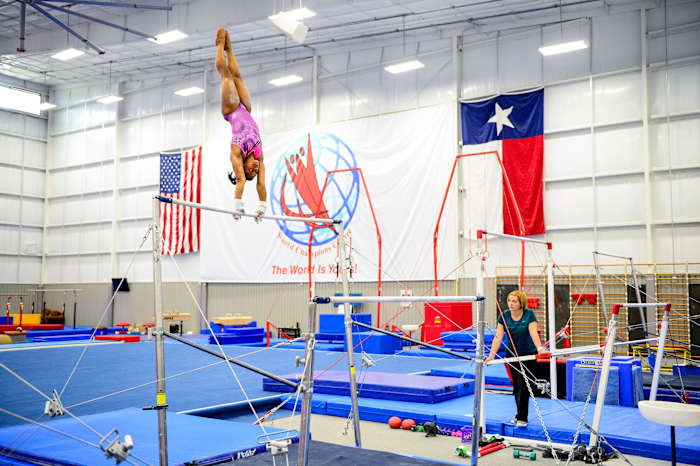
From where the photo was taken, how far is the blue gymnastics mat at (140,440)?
5.01 meters

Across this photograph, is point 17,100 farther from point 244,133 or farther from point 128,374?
point 244,133

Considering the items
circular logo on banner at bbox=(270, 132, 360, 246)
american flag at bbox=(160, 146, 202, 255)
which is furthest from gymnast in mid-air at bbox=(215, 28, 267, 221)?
american flag at bbox=(160, 146, 202, 255)

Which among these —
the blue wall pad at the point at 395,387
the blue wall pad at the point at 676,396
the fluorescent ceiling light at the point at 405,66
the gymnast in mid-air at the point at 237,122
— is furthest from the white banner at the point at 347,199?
the gymnast in mid-air at the point at 237,122

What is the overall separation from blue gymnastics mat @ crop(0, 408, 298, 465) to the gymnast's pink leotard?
2.75 meters

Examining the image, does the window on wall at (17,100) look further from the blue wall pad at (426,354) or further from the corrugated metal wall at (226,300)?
the blue wall pad at (426,354)

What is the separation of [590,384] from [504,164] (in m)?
9.08

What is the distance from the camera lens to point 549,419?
6.87 metres

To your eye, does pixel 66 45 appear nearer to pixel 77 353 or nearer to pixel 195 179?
pixel 195 179

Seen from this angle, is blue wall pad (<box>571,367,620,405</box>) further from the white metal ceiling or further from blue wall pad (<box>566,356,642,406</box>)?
the white metal ceiling

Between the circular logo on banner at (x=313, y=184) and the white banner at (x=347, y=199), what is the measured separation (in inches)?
1.2

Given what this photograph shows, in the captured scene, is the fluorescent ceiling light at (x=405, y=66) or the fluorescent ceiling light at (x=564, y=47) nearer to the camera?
the fluorescent ceiling light at (x=564, y=47)

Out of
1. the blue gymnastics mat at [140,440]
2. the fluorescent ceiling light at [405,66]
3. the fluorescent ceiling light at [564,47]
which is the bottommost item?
the blue gymnastics mat at [140,440]

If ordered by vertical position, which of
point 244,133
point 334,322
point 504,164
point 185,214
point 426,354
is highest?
point 504,164

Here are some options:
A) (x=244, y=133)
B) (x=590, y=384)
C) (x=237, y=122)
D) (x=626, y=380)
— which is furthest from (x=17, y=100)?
(x=626, y=380)
